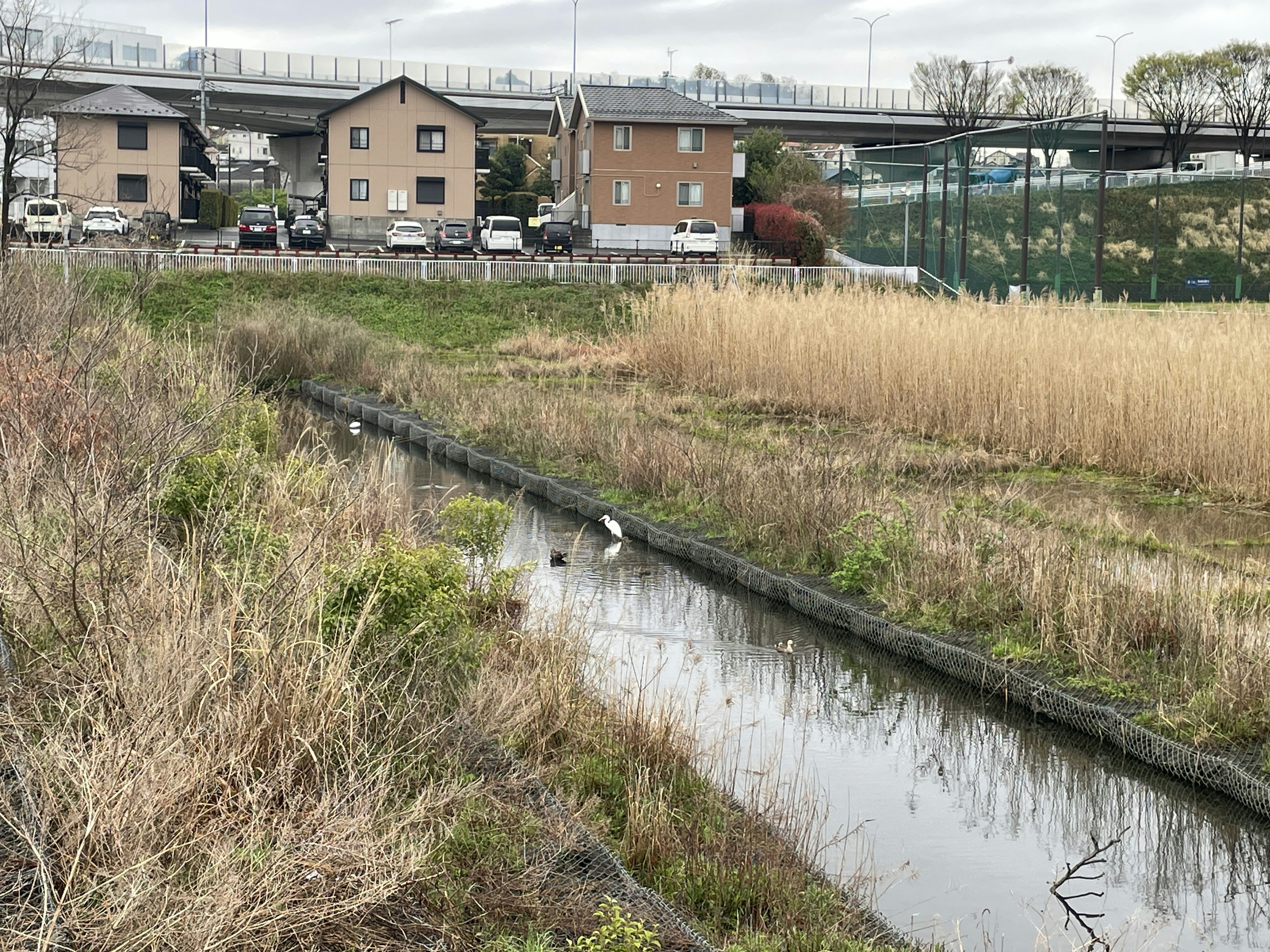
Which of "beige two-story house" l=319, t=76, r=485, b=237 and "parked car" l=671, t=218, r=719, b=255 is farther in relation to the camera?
"beige two-story house" l=319, t=76, r=485, b=237

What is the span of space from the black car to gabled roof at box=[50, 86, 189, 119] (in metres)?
19.7

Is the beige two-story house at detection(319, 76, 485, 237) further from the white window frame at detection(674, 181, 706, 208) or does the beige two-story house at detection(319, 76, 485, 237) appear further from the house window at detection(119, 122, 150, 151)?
the white window frame at detection(674, 181, 706, 208)

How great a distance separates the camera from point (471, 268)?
35.3 metres

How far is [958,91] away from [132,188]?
43723 millimetres

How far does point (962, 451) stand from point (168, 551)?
9162 millimetres

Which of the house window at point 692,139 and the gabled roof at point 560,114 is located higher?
the gabled roof at point 560,114

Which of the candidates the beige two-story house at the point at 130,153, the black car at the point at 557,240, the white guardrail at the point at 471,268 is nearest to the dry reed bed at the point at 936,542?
the white guardrail at the point at 471,268

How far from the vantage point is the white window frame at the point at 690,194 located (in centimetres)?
5856

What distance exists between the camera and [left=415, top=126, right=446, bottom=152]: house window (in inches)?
2352

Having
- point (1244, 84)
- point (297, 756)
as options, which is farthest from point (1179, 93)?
point (297, 756)

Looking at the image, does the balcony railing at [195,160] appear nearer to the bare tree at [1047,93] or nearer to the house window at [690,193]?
the house window at [690,193]

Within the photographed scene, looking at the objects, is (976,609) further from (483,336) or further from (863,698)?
(483,336)

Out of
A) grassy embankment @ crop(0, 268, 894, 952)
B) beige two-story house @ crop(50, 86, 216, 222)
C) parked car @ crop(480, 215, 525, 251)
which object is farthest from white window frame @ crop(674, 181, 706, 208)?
grassy embankment @ crop(0, 268, 894, 952)

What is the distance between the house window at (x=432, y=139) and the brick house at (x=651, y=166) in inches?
231
